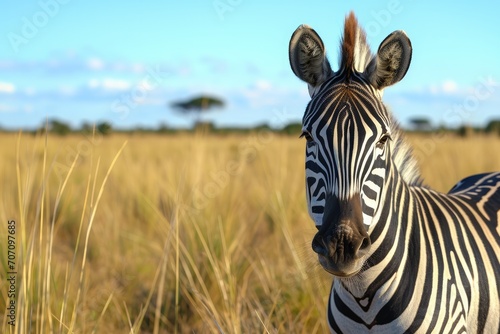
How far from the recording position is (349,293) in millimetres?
2166

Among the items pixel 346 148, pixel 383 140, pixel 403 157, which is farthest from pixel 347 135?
pixel 403 157

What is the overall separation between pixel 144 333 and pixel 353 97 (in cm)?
241

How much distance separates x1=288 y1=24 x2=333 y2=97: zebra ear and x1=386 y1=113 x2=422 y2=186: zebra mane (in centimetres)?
40

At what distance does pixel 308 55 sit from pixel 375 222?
2.34 ft

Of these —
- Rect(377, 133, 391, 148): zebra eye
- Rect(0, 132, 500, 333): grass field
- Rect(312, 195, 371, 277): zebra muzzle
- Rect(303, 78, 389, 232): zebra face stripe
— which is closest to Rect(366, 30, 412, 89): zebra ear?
Rect(303, 78, 389, 232): zebra face stripe

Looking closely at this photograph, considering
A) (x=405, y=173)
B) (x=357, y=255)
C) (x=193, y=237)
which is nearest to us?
(x=357, y=255)

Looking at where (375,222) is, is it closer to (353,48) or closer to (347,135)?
A: (347,135)

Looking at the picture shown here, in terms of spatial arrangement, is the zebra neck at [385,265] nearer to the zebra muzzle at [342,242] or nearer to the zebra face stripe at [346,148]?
the zebra face stripe at [346,148]

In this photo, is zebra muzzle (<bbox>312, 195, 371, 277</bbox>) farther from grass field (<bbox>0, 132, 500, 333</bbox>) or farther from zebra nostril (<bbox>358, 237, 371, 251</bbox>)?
grass field (<bbox>0, 132, 500, 333</bbox>)

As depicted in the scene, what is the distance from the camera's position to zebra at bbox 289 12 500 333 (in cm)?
190

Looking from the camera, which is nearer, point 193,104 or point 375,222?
point 375,222

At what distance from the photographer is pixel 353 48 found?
A: 215 cm

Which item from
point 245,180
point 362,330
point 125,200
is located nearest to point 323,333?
point 362,330

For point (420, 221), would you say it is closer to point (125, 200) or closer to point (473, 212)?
point (473, 212)
